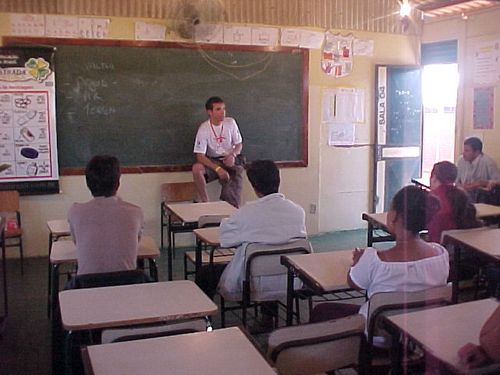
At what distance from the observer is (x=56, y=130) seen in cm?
580

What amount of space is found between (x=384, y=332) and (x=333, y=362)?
593 mm

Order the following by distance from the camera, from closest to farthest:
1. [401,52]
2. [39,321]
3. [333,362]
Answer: [333,362]
[39,321]
[401,52]

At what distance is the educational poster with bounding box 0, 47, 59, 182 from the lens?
5.58 meters

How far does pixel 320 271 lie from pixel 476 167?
373 centimetres

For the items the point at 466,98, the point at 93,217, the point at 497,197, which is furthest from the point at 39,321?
the point at 466,98

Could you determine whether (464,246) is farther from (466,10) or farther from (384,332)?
(466,10)

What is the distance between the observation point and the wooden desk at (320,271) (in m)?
2.73

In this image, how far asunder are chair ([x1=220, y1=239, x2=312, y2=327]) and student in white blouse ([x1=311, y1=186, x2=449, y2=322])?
708 millimetres

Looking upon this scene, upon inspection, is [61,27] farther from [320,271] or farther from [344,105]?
[320,271]

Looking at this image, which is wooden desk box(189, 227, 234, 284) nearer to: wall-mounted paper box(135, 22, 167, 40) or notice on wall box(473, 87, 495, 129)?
wall-mounted paper box(135, 22, 167, 40)

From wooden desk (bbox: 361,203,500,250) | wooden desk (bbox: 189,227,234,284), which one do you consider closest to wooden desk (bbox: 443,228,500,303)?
wooden desk (bbox: 361,203,500,250)

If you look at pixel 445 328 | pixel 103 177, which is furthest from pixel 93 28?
pixel 445 328

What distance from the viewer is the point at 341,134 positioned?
705 cm

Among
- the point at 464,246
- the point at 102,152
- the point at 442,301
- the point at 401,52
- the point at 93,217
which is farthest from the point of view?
the point at 401,52
